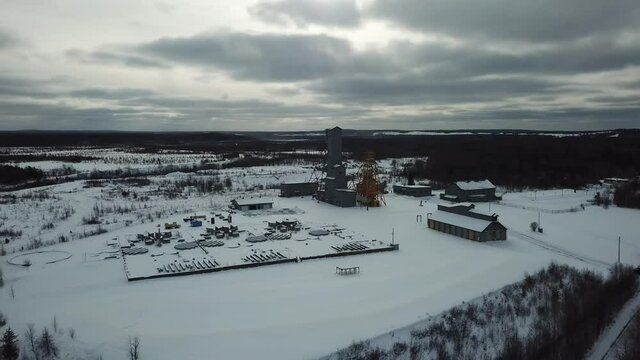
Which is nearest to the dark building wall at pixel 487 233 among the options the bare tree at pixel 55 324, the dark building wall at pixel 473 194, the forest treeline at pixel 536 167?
the dark building wall at pixel 473 194

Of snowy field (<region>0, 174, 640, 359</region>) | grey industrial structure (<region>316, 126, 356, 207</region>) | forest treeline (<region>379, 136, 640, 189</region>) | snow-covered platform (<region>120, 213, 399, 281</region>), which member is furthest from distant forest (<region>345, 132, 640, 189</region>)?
snow-covered platform (<region>120, 213, 399, 281</region>)

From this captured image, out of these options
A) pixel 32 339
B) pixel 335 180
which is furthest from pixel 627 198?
pixel 32 339

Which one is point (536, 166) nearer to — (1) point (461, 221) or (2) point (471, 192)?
(2) point (471, 192)

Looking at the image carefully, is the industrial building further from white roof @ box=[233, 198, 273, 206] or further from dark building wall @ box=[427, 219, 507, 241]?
dark building wall @ box=[427, 219, 507, 241]

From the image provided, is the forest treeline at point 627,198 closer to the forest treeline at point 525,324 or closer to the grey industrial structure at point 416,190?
the grey industrial structure at point 416,190

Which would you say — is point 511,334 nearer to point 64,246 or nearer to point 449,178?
point 64,246

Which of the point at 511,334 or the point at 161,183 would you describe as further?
the point at 161,183

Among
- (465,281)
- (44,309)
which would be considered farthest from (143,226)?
(465,281)
